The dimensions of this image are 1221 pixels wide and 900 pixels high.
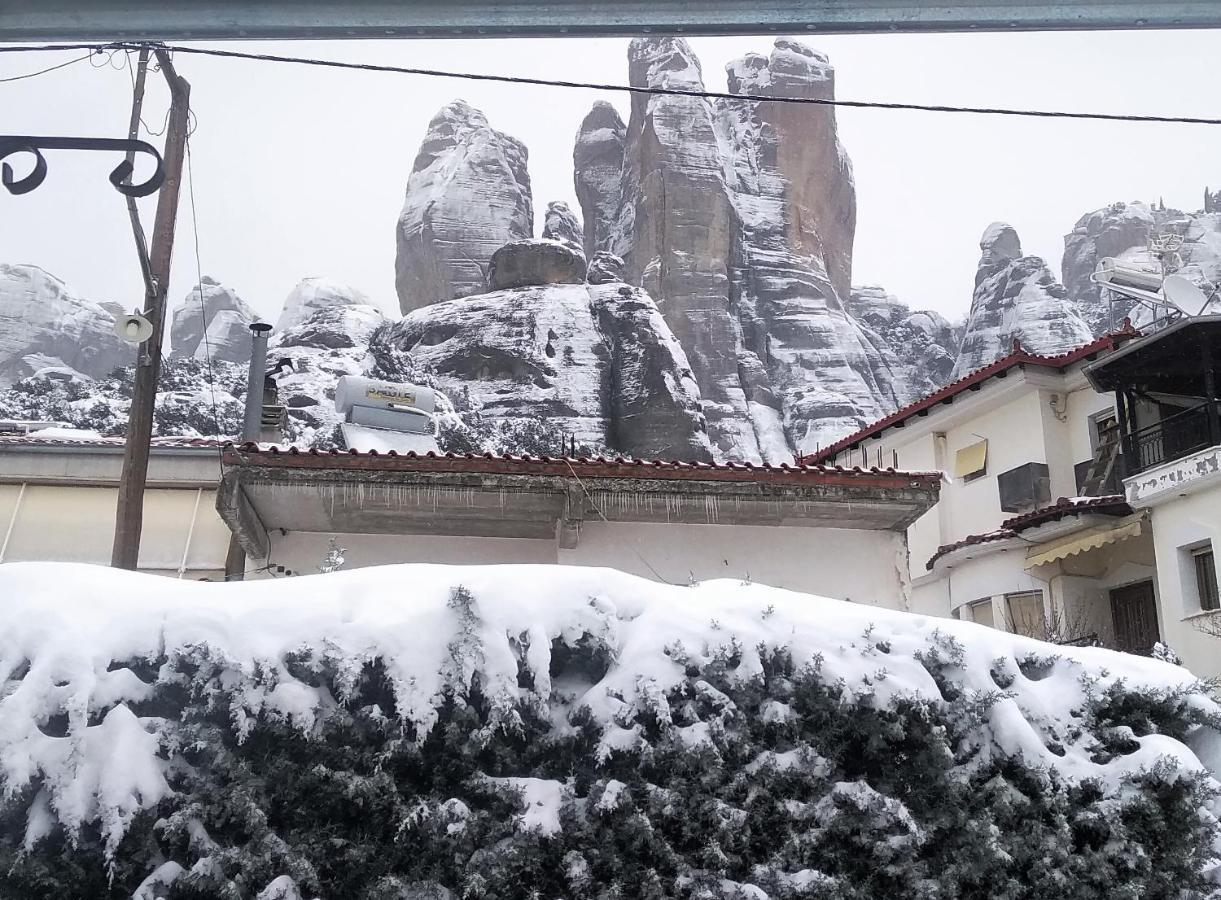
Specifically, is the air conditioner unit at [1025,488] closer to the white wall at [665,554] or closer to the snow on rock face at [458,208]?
the white wall at [665,554]

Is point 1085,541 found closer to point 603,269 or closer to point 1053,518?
point 1053,518

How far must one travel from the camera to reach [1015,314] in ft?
273

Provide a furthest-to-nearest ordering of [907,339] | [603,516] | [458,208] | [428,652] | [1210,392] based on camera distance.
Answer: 1. [907,339]
2. [458,208]
3. [1210,392]
4. [603,516]
5. [428,652]

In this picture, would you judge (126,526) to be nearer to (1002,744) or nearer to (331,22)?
(331,22)

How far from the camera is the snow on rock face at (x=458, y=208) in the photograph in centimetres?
8450

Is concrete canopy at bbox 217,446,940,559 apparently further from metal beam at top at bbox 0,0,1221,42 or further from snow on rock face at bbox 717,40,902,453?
snow on rock face at bbox 717,40,902,453

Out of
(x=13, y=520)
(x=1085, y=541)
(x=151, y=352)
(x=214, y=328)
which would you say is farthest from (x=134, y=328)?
(x=214, y=328)

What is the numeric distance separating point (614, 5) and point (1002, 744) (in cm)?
332

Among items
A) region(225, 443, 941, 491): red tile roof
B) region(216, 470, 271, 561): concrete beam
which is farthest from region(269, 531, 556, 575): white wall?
region(225, 443, 941, 491): red tile roof

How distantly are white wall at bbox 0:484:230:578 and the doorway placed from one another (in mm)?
14479

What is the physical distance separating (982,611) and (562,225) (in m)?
66.9

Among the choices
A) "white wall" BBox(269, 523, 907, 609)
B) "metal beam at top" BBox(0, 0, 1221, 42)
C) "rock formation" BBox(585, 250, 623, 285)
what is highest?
"rock formation" BBox(585, 250, 623, 285)

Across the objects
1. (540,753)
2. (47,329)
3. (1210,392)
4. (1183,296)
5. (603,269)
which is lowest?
(540,753)

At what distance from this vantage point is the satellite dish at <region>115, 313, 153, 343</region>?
10.5 meters
